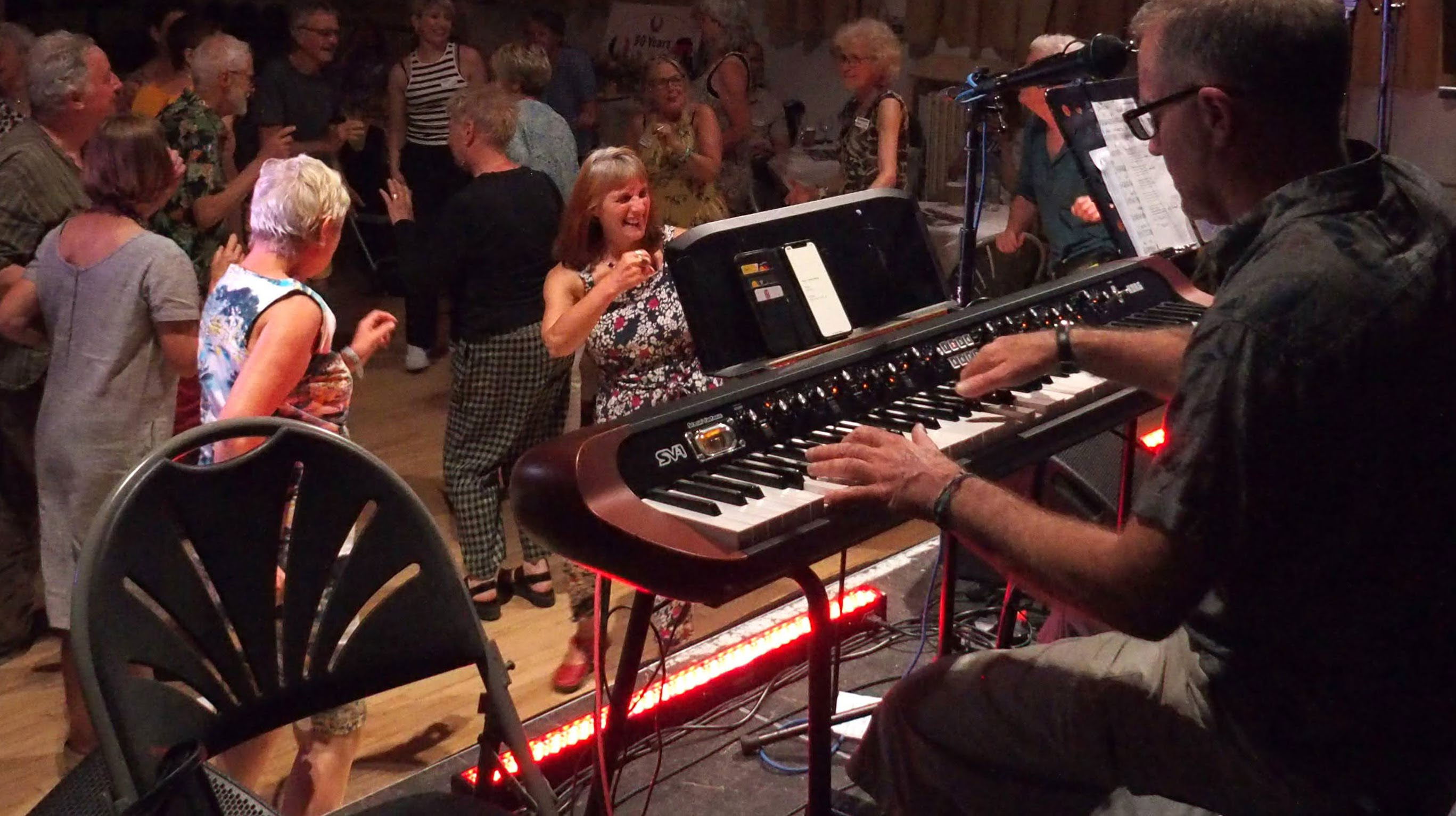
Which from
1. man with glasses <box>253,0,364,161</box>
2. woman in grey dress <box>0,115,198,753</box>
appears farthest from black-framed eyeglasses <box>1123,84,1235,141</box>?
man with glasses <box>253,0,364,161</box>

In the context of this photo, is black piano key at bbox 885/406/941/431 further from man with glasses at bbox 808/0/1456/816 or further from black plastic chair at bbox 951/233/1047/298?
black plastic chair at bbox 951/233/1047/298

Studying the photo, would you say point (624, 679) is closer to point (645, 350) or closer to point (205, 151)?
point (645, 350)

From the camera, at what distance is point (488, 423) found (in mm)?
3986

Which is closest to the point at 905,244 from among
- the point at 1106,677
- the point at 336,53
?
the point at 1106,677

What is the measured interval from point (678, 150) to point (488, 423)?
5.09 ft

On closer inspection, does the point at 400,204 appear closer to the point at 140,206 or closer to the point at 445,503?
the point at 140,206

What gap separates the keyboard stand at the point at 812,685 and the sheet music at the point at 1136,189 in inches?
58.3

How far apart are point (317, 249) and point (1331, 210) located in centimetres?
192

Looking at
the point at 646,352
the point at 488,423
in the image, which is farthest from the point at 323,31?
the point at 646,352

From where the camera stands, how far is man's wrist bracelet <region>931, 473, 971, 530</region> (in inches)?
65.3

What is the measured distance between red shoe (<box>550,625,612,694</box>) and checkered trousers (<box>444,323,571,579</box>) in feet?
1.36

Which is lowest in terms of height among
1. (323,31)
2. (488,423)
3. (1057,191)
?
(488,423)

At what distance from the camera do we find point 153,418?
298cm

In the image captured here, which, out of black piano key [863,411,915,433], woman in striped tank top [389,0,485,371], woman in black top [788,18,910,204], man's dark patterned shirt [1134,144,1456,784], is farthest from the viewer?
woman in striped tank top [389,0,485,371]
